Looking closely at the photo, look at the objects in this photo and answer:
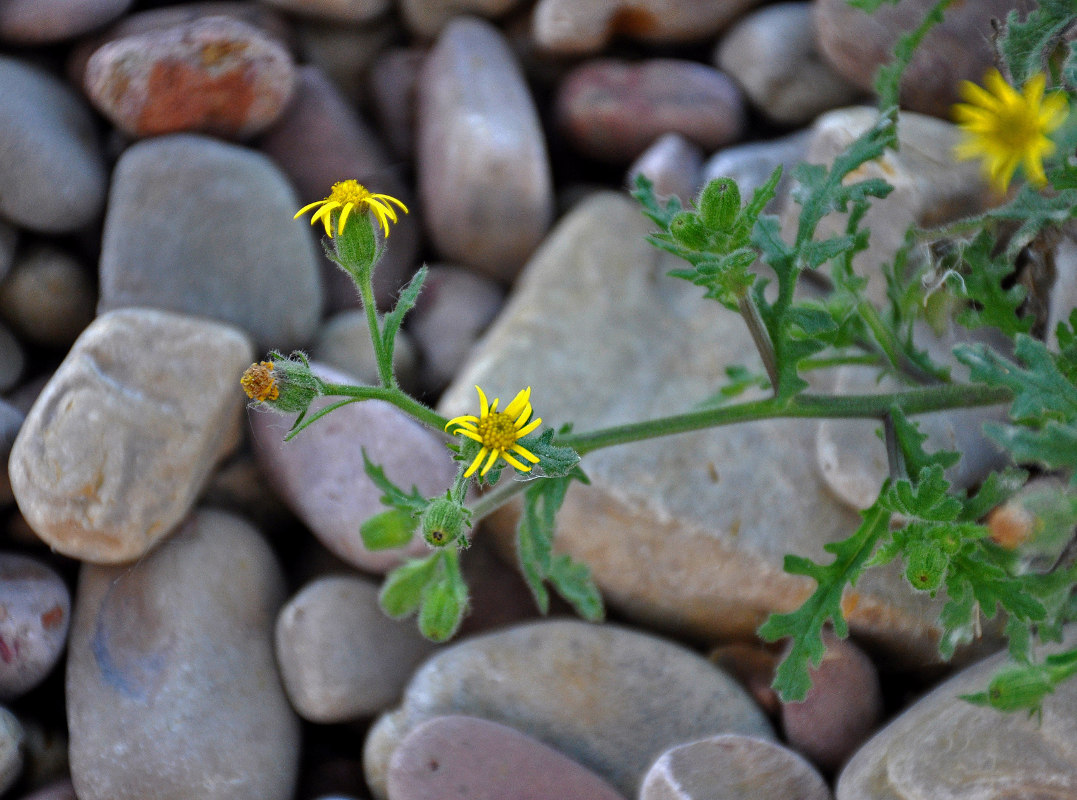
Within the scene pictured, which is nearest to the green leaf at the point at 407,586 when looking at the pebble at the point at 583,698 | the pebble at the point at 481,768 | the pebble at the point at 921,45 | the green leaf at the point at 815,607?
the pebble at the point at 583,698

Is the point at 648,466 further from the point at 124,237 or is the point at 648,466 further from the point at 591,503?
the point at 124,237

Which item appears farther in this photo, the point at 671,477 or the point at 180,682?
the point at 671,477

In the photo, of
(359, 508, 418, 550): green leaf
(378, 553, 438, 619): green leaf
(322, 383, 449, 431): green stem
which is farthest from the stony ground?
(322, 383, 449, 431): green stem

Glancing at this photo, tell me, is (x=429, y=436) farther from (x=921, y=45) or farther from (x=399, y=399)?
(x=921, y=45)

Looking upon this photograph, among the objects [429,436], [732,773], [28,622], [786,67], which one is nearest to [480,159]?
[429,436]

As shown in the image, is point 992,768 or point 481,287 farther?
point 481,287

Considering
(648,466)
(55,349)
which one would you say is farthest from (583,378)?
(55,349)
